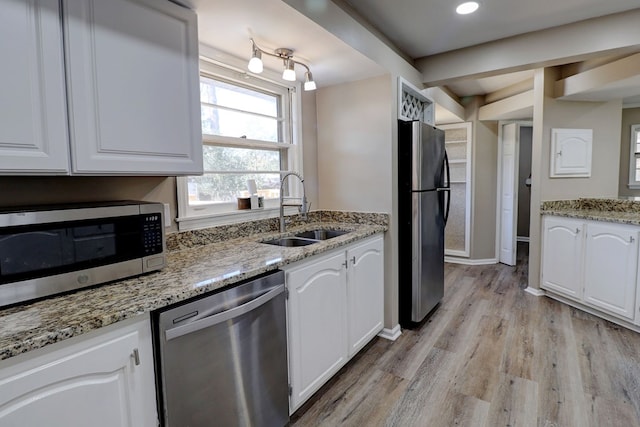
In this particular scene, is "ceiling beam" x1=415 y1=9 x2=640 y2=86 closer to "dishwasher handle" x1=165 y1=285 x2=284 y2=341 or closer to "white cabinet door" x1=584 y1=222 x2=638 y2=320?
"white cabinet door" x1=584 y1=222 x2=638 y2=320

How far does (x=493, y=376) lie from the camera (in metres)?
2.19

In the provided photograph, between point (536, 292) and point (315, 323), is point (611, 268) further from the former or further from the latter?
point (315, 323)

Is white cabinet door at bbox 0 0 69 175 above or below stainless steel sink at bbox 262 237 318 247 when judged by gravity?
above

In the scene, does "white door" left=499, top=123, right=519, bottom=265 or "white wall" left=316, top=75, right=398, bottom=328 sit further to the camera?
"white door" left=499, top=123, right=519, bottom=265

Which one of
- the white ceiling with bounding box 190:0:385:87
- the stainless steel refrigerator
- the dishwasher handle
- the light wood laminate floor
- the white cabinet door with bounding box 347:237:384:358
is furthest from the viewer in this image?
the stainless steel refrigerator

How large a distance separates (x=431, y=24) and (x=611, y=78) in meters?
1.79

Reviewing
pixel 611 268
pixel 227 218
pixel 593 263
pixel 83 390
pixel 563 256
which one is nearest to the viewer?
pixel 83 390

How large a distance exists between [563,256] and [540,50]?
6.38 ft

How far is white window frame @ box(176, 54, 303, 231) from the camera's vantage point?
1.92 meters

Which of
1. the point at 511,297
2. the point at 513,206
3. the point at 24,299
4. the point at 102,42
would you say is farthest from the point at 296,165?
the point at 513,206

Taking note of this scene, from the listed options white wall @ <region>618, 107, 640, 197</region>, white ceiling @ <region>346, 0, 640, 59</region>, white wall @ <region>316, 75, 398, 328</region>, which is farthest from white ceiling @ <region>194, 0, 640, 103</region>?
white wall @ <region>618, 107, 640, 197</region>

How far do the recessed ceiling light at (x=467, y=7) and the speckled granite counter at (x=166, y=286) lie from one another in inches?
61.4

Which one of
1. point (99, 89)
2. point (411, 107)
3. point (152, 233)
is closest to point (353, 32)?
point (411, 107)

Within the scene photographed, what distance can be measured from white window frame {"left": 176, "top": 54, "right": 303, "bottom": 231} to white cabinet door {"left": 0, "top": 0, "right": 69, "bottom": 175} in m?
0.76
